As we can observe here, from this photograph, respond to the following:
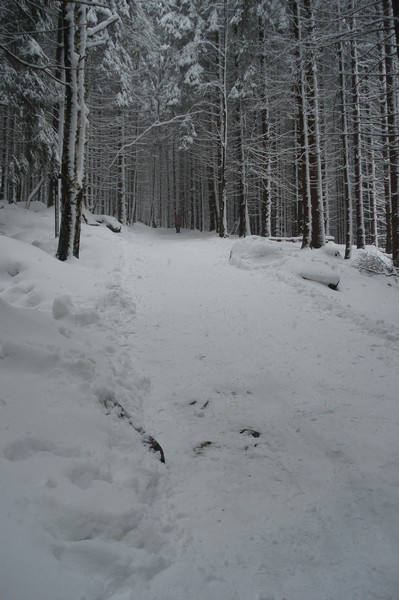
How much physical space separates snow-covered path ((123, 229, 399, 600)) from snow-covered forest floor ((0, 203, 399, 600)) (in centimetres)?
2

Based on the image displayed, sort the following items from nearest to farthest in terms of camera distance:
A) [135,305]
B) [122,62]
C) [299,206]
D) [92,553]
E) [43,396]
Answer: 1. [92,553]
2. [43,396]
3. [135,305]
4. [122,62]
5. [299,206]

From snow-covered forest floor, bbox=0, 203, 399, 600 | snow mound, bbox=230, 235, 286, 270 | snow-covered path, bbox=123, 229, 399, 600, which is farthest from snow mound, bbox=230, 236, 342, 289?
snow-covered forest floor, bbox=0, 203, 399, 600

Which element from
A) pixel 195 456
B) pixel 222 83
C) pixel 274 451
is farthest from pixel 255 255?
pixel 222 83

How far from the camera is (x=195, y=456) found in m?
3.38

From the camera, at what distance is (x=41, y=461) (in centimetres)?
235

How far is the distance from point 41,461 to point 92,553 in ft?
2.40

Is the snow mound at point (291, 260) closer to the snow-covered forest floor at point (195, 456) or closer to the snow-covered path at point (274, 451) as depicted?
the snow-covered path at point (274, 451)

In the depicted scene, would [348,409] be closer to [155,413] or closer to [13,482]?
[155,413]

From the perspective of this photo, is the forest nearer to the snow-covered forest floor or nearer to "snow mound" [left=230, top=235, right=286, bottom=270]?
"snow mound" [left=230, top=235, right=286, bottom=270]

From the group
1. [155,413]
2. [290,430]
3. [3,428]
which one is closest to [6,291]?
[155,413]

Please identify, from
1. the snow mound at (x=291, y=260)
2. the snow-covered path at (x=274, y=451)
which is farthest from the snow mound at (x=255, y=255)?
the snow-covered path at (x=274, y=451)

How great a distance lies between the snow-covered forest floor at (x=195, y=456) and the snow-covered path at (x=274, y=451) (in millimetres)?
15

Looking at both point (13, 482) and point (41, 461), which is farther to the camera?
point (41, 461)

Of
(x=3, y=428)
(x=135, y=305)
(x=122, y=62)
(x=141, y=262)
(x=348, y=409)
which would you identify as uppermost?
(x=122, y=62)
